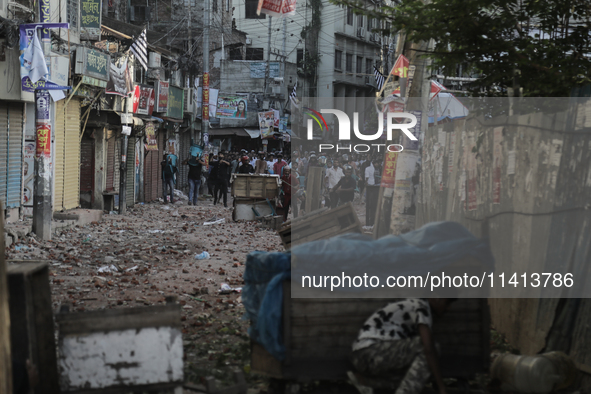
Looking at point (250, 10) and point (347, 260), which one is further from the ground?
point (250, 10)

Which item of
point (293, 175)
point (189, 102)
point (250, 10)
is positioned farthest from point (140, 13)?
point (293, 175)

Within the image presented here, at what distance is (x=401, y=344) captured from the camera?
470 centimetres

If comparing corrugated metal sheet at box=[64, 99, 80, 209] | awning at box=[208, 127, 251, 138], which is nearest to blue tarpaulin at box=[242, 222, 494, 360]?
corrugated metal sheet at box=[64, 99, 80, 209]

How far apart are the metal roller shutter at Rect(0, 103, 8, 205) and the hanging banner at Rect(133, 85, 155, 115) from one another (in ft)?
30.5

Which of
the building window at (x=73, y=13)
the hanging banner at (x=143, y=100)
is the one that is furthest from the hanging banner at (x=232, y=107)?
the building window at (x=73, y=13)

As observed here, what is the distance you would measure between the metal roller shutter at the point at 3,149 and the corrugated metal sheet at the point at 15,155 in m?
0.18

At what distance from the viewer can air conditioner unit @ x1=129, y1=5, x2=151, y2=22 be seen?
43.5 meters

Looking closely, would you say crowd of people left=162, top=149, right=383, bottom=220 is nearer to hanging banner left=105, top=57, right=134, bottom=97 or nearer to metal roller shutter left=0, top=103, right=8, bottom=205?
hanging banner left=105, top=57, right=134, bottom=97

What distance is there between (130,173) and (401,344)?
22.6 metres

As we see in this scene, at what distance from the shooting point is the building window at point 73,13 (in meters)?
19.7

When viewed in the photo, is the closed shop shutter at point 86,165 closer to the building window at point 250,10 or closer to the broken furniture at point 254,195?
the broken furniture at point 254,195

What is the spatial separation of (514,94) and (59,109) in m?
15.3

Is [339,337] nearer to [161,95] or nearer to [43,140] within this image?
[43,140]

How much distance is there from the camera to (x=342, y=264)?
5109 millimetres
